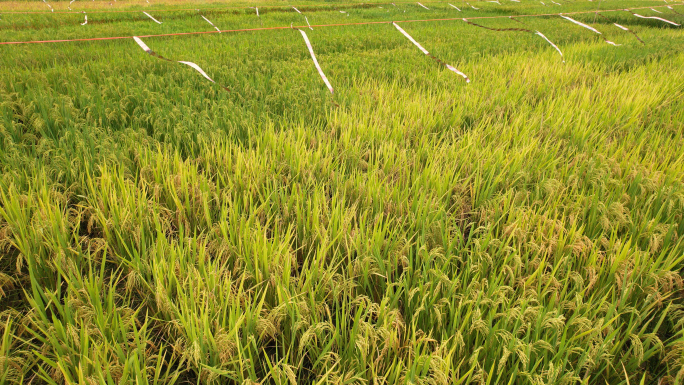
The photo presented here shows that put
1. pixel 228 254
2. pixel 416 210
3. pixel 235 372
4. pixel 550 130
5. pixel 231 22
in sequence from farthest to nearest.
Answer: pixel 231 22 → pixel 550 130 → pixel 416 210 → pixel 228 254 → pixel 235 372

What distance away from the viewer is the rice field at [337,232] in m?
1.07

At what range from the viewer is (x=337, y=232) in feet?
5.00

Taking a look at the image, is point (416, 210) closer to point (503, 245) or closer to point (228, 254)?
point (503, 245)

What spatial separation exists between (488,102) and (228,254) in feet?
9.13

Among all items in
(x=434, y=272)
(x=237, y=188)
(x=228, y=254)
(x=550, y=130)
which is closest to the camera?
(x=434, y=272)

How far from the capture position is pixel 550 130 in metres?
2.63

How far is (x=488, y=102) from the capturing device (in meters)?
3.22

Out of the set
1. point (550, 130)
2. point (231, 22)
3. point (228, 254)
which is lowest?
point (228, 254)

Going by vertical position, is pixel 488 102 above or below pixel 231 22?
below

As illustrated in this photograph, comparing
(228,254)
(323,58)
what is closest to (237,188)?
(228,254)

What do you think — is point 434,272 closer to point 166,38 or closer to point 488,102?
point 488,102

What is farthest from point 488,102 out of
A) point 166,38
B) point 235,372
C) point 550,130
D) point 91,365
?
point 166,38

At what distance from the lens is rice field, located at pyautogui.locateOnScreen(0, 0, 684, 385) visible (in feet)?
3.50

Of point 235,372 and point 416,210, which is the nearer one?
point 235,372
